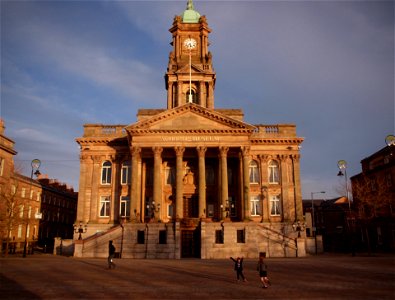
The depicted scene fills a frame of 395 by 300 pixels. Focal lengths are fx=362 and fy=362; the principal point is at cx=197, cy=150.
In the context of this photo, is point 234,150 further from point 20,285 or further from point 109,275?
point 20,285

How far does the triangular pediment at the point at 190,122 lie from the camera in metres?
45.5

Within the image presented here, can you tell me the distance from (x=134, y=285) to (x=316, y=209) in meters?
75.4

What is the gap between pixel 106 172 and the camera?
5106 cm

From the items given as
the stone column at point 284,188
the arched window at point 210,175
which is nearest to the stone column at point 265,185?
the stone column at point 284,188

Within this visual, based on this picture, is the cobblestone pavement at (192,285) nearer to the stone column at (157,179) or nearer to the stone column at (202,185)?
the stone column at (202,185)

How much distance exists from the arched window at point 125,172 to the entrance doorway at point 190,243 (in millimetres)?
12099

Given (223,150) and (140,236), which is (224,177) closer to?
(223,150)

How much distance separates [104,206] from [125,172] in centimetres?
542

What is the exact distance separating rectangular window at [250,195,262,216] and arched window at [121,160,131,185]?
692 inches

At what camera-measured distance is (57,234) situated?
238ft

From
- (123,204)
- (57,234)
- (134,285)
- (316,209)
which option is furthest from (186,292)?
(316,209)

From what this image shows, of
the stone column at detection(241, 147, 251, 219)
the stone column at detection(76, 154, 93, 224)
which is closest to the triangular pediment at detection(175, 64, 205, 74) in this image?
the stone column at detection(241, 147, 251, 219)

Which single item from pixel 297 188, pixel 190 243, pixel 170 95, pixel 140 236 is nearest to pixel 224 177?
pixel 190 243

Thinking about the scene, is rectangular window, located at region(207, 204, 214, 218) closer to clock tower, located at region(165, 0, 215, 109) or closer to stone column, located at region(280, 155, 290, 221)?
stone column, located at region(280, 155, 290, 221)
